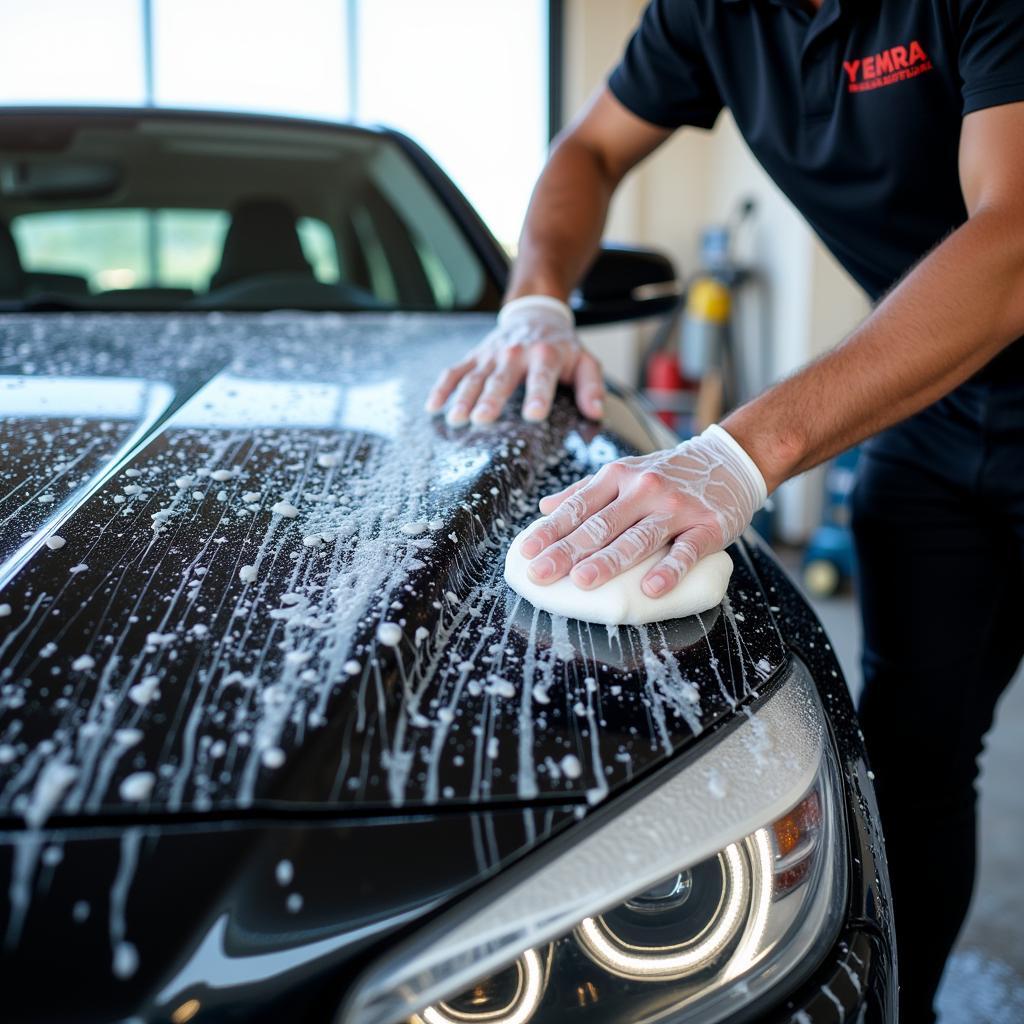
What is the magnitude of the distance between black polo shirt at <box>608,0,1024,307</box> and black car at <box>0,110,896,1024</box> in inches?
21.0

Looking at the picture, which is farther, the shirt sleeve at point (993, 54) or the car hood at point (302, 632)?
the shirt sleeve at point (993, 54)

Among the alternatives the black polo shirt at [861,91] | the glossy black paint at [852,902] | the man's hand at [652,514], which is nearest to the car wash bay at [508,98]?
the black polo shirt at [861,91]

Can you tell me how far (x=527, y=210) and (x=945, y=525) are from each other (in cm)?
80

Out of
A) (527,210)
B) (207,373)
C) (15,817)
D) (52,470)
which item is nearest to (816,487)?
(527,210)

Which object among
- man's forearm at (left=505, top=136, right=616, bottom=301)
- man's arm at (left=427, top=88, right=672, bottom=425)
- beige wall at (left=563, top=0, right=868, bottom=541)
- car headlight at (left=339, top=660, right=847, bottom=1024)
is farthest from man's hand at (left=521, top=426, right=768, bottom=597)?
beige wall at (left=563, top=0, right=868, bottom=541)

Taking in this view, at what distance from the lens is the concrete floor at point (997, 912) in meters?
1.54

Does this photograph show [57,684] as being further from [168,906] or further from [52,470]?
[52,470]

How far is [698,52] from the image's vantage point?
4.65 feet

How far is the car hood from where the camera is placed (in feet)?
1.69

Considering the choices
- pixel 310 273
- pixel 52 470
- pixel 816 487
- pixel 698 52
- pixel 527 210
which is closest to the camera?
pixel 52 470

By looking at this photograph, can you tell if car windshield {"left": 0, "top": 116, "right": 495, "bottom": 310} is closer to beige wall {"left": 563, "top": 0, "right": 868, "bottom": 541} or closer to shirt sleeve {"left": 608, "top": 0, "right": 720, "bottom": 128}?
shirt sleeve {"left": 608, "top": 0, "right": 720, "bottom": 128}

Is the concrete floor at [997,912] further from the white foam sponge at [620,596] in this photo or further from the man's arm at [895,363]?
the white foam sponge at [620,596]

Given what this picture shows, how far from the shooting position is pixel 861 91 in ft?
3.79

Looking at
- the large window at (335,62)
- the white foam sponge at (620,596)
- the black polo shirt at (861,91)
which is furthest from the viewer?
the large window at (335,62)
